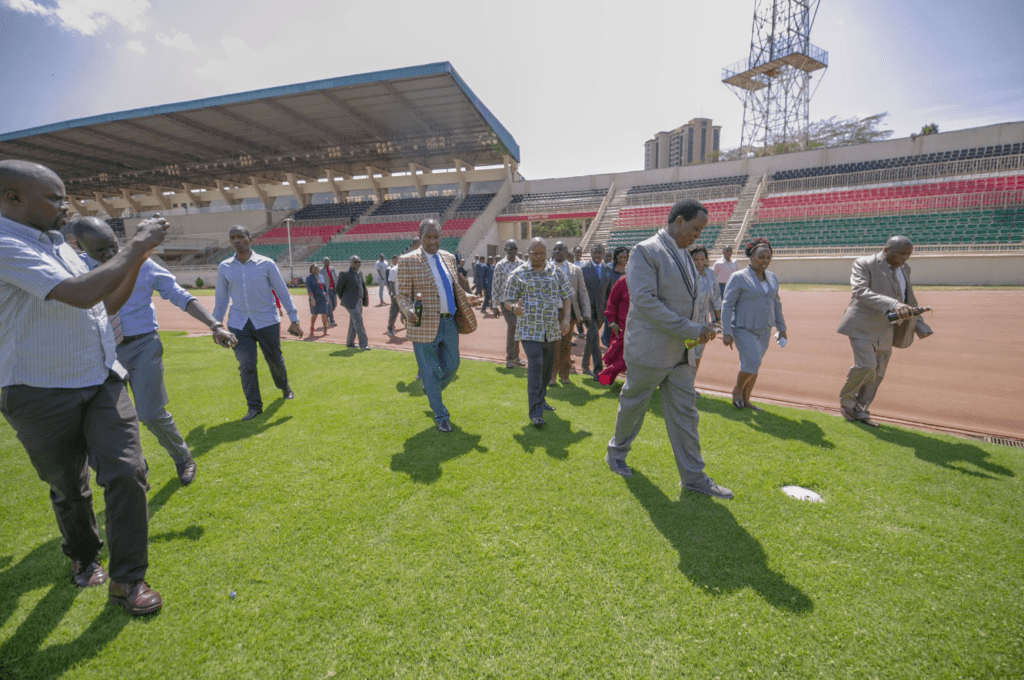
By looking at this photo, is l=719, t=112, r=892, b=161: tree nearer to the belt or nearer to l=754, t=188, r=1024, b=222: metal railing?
l=754, t=188, r=1024, b=222: metal railing

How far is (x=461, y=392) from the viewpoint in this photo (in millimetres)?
5691

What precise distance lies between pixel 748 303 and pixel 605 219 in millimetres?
28353

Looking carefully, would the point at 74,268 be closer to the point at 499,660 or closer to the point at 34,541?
the point at 34,541

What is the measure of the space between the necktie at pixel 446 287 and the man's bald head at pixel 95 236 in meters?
2.41

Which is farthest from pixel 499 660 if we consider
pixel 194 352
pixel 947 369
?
pixel 194 352

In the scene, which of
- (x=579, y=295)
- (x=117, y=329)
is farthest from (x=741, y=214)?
(x=117, y=329)

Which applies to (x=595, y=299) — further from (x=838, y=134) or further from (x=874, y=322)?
(x=838, y=134)

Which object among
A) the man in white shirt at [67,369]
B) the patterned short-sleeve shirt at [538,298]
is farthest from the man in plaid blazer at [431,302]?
the man in white shirt at [67,369]

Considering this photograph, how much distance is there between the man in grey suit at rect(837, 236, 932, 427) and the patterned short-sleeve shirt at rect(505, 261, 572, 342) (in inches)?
113

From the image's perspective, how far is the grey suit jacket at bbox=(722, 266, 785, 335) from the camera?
15.7 feet

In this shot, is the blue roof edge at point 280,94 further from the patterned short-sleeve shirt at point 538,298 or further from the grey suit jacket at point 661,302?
the grey suit jacket at point 661,302

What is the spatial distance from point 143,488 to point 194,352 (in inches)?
309

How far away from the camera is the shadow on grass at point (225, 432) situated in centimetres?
419

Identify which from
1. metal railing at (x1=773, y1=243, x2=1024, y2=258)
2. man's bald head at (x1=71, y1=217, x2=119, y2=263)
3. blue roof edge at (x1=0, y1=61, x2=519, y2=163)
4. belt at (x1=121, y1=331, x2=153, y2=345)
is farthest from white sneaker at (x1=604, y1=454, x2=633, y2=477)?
blue roof edge at (x1=0, y1=61, x2=519, y2=163)
